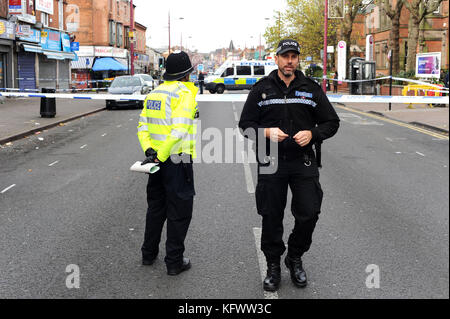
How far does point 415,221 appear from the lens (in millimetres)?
5828

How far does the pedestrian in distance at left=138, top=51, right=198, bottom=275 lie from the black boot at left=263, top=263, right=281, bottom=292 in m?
0.80

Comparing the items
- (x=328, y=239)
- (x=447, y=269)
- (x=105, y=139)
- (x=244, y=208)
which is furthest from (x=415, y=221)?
(x=105, y=139)

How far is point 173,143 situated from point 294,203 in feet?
3.59

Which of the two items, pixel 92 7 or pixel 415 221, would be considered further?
pixel 92 7

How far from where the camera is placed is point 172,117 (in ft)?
13.5

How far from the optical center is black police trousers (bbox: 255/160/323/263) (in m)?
3.82

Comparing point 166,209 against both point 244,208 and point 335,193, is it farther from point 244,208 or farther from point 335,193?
point 335,193

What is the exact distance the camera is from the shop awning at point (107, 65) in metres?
50.8

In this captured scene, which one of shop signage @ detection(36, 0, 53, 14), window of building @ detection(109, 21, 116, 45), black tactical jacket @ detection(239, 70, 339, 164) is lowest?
black tactical jacket @ detection(239, 70, 339, 164)

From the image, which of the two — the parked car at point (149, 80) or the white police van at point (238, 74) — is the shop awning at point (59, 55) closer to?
A: the parked car at point (149, 80)

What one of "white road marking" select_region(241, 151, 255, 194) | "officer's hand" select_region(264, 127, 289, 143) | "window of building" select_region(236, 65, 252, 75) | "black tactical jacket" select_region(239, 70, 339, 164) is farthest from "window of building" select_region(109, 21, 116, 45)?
"officer's hand" select_region(264, 127, 289, 143)

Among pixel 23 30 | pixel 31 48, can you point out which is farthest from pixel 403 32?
pixel 23 30

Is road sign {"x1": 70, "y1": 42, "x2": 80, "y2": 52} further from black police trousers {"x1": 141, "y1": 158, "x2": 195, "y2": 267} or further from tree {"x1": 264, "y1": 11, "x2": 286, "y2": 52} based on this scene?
black police trousers {"x1": 141, "y1": 158, "x2": 195, "y2": 267}
